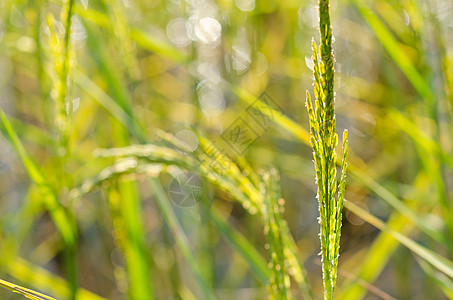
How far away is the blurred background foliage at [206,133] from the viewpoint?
0.83 m

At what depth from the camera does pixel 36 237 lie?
1934mm

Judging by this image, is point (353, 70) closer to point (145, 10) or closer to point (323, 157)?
point (145, 10)

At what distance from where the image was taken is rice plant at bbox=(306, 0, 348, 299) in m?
0.39

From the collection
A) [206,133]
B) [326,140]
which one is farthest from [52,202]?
[206,133]

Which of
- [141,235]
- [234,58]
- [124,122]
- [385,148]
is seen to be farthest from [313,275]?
[124,122]

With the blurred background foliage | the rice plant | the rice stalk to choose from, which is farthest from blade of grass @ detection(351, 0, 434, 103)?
the rice plant

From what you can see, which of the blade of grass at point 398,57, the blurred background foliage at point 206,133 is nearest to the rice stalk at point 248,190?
the blurred background foliage at point 206,133

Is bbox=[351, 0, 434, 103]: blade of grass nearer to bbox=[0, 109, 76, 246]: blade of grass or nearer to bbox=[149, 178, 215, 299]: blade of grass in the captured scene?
bbox=[149, 178, 215, 299]: blade of grass

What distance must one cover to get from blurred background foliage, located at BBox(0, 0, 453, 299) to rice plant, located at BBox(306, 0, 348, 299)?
0.91 ft

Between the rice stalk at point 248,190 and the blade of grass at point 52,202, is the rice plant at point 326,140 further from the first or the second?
the blade of grass at point 52,202

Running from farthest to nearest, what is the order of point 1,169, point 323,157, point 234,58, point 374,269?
1. point 1,169
2. point 234,58
3. point 374,269
4. point 323,157

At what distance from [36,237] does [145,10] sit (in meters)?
0.90

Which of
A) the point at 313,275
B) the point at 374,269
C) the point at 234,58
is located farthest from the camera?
the point at 313,275

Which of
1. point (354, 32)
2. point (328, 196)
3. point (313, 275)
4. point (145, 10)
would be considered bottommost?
point (313, 275)
